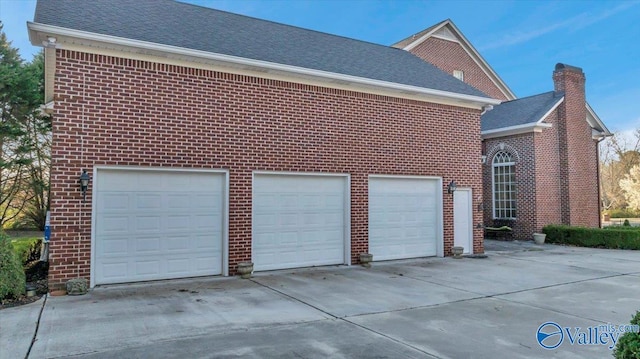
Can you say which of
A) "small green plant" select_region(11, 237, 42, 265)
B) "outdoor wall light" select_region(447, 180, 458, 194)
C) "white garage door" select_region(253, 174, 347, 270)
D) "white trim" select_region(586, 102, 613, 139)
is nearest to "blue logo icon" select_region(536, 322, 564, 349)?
"white garage door" select_region(253, 174, 347, 270)

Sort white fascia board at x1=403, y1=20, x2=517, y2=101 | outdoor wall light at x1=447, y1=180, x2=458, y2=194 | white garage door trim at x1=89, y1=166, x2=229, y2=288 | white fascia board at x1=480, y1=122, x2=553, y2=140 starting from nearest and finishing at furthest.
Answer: white garage door trim at x1=89, y1=166, x2=229, y2=288 → outdoor wall light at x1=447, y1=180, x2=458, y2=194 → white fascia board at x1=480, y1=122, x2=553, y2=140 → white fascia board at x1=403, y1=20, x2=517, y2=101

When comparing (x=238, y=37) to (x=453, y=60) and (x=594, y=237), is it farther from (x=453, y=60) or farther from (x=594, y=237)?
(x=453, y=60)

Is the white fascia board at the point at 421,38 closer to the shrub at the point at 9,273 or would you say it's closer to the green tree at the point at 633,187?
the shrub at the point at 9,273

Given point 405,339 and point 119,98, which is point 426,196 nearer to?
point 405,339

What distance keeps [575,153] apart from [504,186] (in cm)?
303

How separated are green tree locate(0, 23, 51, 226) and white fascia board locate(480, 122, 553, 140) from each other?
20170 mm

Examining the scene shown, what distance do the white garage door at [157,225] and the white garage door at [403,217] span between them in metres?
4.10

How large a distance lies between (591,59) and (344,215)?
83.7ft

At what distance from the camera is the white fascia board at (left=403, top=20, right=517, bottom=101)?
72.3ft

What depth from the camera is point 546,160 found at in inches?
650

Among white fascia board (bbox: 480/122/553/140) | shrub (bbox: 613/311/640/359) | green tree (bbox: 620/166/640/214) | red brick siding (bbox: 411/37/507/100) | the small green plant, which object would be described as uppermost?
red brick siding (bbox: 411/37/507/100)

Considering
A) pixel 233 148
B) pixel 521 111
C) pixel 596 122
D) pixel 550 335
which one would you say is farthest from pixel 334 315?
pixel 596 122

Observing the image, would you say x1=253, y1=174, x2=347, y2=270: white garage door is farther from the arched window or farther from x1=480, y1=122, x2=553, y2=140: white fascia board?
the arched window

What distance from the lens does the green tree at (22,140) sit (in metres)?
18.5
